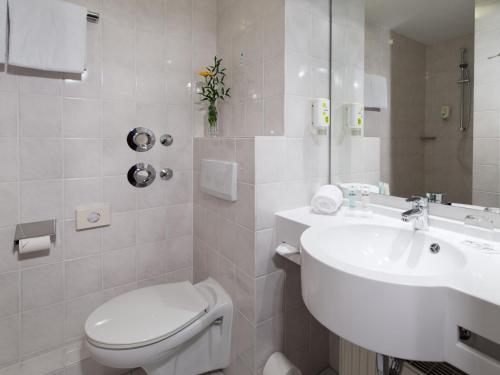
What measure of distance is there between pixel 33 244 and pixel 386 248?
146 centimetres

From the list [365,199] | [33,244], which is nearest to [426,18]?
[365,199]

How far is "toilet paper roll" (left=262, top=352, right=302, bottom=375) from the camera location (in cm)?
119

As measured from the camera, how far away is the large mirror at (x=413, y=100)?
0.95m

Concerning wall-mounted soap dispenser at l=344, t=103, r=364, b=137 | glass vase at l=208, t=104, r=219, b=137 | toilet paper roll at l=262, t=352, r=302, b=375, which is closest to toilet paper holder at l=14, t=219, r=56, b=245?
glass vase at l=208, t=104, r=219, b=137

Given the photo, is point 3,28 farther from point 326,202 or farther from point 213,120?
point 326,202

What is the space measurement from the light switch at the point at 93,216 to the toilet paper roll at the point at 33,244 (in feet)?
0.52

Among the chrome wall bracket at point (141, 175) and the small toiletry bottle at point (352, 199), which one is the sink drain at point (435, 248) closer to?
the small toiletry bottle at point (352, 199)

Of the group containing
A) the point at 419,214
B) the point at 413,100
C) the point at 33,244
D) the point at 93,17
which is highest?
the point at 93,17

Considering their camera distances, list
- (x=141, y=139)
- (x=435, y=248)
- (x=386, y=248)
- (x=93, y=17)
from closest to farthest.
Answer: (x=435, y=248), (x=386, y=248), (x=93, y=17), (x=141, y=139)

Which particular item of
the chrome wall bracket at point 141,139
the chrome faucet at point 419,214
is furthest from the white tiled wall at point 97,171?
the chrome faucet at point 419,214

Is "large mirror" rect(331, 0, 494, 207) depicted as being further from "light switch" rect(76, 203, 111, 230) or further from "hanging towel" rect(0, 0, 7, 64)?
"hanging towel" rect(0, 0, 7, 64)

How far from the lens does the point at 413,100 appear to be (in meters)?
1.12

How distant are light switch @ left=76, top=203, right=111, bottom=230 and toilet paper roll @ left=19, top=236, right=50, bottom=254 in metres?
0.16

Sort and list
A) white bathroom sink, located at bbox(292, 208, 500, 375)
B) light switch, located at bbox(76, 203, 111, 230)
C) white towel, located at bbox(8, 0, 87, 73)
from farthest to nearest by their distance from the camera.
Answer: light switch, located at bbox(76, 203, 111, 230)
white towel, located at bbox(8, 0, 87, 73)
white bathroom sink, located at bbox(292, 208, 500, 375)
